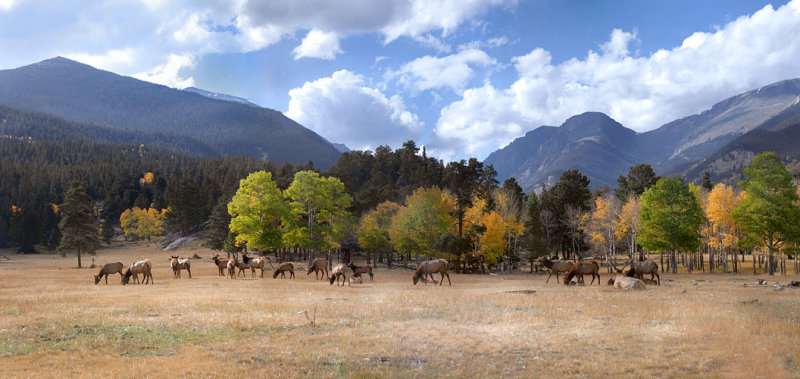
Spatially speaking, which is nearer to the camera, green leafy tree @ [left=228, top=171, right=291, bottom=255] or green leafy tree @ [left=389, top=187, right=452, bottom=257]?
green leafy tree @ [left=228, top=171, right=291, bottom=255]

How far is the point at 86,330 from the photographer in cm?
1414

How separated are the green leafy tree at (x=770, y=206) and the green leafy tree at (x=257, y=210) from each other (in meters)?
53.7

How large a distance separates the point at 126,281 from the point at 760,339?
39.0m

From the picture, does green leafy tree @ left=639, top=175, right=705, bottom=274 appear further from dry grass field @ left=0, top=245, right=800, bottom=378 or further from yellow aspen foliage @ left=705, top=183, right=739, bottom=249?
dry grass field @ left=0, top=245, right=800, bottom=378

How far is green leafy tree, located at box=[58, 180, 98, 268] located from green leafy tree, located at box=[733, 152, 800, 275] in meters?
86.2

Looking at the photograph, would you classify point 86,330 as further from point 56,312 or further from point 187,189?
point 187,189

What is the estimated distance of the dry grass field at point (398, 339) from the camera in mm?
10523

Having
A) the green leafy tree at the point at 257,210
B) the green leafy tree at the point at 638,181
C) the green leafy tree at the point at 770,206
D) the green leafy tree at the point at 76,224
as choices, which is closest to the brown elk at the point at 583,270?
the green leafy tree at the point at 770,206

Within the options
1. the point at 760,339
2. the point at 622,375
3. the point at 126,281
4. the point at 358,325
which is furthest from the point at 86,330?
the point at 126,281

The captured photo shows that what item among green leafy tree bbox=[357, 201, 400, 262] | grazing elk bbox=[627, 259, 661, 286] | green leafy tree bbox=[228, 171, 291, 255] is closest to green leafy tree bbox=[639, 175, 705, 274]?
grazing elk bbox=[627, 259, 661, 286]

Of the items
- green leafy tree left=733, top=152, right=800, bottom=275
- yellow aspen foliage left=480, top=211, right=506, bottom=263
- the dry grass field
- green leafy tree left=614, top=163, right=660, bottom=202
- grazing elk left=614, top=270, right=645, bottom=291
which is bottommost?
grazing elk left=614, top=270, right=645, bottom=291

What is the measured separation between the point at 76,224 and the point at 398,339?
228 feet

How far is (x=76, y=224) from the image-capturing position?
6388 centimetres

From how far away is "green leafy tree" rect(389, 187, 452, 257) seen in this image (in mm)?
56750
